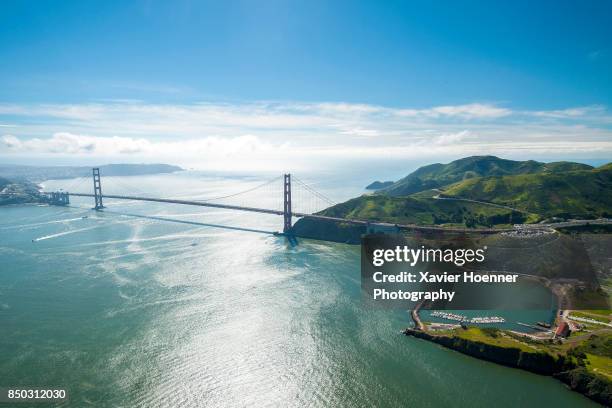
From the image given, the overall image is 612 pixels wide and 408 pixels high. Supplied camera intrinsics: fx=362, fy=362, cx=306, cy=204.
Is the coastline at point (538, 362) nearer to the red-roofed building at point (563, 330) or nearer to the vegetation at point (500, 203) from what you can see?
the red-roofed building at point (563, 330)

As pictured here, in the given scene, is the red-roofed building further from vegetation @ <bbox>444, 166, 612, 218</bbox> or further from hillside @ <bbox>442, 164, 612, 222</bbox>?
hillside @ <bbox>442, 164, 612, 222</bbox>

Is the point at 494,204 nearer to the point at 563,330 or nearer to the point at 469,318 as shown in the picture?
the point at 563,330

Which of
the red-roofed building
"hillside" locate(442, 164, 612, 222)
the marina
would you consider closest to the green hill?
"hillside" locate(442, 164, 612, 222)

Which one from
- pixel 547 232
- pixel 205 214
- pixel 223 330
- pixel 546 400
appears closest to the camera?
pixel 546 400

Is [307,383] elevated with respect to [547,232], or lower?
lower

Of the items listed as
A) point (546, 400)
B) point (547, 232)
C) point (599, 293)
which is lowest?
point (546, 400)

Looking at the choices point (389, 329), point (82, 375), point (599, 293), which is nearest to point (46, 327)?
point (82, 375)

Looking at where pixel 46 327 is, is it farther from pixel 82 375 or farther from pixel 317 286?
pixel 317 286
